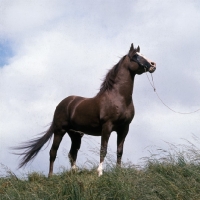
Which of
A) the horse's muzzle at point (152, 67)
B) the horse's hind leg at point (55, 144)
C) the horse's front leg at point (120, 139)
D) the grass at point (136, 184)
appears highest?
the horse's muzzle at point (152, 67)

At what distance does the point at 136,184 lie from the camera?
7766 mm

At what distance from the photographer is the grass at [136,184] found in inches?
300

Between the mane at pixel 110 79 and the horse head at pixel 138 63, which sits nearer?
the horse head at pixel 138 63

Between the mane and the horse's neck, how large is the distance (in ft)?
0.34

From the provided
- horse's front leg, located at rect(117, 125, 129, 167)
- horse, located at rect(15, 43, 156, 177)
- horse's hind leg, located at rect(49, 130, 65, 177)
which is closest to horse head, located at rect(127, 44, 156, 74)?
horse, located at rect(15, 43, 156, 177)

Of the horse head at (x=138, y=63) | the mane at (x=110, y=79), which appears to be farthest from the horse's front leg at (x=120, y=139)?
the horse head at (x=138, y=63)

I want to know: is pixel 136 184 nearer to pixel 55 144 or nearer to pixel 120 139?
pixel 120 139

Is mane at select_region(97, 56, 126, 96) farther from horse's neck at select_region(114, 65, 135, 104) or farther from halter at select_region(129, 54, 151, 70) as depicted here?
halter at select_region(129, 54, 151, 70)

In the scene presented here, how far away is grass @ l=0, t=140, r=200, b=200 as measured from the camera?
762cm

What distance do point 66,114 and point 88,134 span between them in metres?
0.83

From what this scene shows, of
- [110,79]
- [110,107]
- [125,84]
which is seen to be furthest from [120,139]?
[110,79]

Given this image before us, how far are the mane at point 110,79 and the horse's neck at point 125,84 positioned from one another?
0.10m

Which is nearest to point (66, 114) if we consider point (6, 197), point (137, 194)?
point (6, 197)

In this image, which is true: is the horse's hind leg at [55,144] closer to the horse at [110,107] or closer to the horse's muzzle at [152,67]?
the horse at [110,107]
